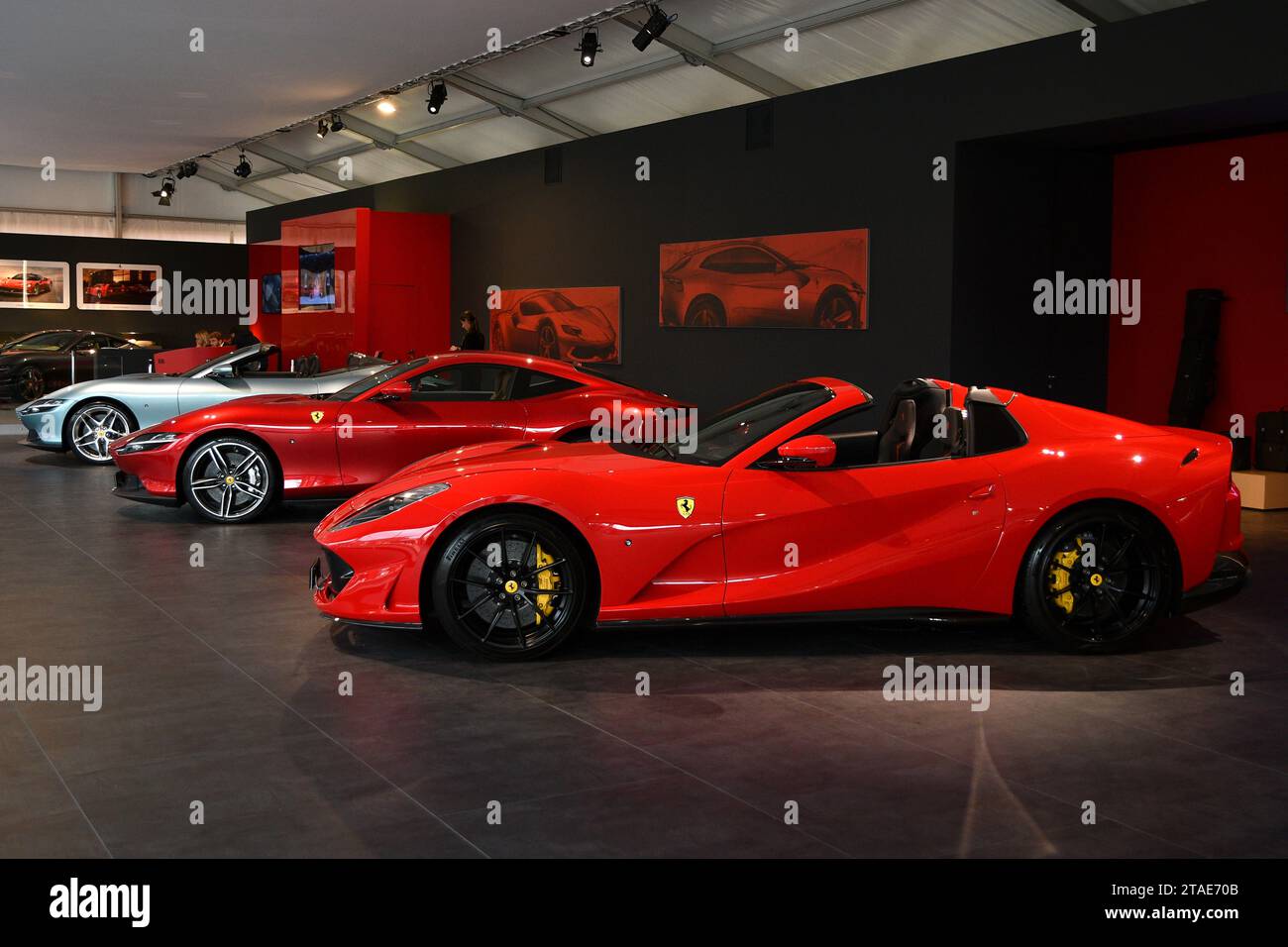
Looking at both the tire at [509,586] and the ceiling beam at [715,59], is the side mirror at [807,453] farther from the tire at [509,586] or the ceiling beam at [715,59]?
the ceiling beam at [715,59]

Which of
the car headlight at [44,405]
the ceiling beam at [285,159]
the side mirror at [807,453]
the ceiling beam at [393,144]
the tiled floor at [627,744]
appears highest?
the ceiling beam at [285,159]

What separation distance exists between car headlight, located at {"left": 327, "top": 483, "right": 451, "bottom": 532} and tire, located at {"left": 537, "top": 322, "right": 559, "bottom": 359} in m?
11.8

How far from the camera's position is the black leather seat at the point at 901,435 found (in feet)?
17.9

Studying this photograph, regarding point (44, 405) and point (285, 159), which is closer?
point (44, 405)

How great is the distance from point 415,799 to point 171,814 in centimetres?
66

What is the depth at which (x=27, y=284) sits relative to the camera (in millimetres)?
27250

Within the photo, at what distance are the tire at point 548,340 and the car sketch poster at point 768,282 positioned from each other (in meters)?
2.53

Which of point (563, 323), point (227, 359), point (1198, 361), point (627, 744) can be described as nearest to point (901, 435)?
point (627, 744)

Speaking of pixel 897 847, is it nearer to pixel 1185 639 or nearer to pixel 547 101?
pixel 1185 639

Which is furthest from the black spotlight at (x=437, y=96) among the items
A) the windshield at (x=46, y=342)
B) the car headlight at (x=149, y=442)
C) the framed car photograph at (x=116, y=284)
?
the framed car photograph at (x=116, y=284)

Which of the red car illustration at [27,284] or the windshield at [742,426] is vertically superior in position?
the red car illustration at [27,284]

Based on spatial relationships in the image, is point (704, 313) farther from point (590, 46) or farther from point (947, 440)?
point (947, 440)

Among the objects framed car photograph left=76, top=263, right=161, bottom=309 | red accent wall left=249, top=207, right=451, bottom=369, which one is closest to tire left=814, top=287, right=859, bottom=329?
red accent wall left=249, top=207, right=451, bottom=369

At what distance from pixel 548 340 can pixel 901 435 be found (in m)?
12.1
